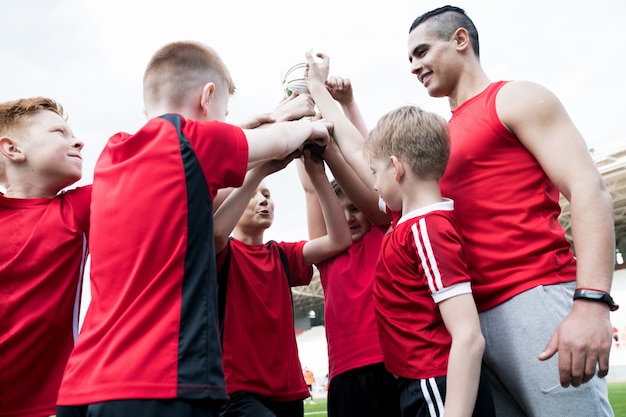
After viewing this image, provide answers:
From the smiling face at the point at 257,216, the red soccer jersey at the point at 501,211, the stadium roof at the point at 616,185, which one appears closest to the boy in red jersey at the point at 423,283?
the red soccer jersey at the point at 501,211

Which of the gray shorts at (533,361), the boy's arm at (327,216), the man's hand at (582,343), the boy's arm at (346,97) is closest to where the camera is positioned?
the man's hand at (582,343)

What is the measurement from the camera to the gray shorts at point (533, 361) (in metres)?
1.83

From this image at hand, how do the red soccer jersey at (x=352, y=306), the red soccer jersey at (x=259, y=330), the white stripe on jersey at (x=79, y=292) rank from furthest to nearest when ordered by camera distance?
the red soccer jersey at (x=352, y=306) < the red soccer jersey at (x=259, y=330) < the white stripe on jersey at (x=79, y=292)

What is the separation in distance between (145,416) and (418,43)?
202 centimetres

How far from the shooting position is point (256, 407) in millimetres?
2459

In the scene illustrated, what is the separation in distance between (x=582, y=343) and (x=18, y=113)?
2.71m

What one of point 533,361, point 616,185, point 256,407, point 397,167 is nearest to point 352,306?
point 256,407

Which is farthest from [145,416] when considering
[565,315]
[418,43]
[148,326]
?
[418,43]

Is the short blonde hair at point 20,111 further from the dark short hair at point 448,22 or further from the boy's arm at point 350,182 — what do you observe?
the dark short hair at point 448,22

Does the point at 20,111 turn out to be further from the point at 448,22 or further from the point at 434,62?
the point at 448,22

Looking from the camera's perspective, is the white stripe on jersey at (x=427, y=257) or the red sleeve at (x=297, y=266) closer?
the white stripe on jersey at (x=427, y=257)

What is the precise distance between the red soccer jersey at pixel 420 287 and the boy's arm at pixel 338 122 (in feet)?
1.70

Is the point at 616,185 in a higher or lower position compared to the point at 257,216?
lower

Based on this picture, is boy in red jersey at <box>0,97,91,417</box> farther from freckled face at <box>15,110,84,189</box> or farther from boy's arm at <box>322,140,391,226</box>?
boy's arm at <box>322,140,391,226</box>
